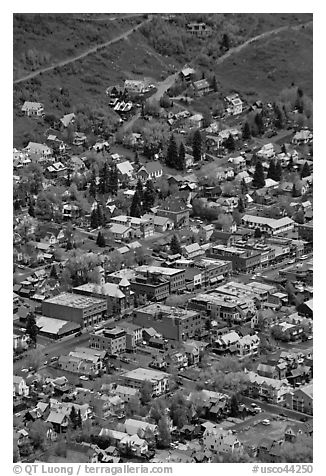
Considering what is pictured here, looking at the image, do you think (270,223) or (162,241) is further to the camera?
(270,223)

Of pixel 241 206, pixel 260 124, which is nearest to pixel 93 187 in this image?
pixel 241 206

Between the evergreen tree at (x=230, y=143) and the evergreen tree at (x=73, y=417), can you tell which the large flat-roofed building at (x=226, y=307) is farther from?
the evergreen tree at (x=230, y=143)

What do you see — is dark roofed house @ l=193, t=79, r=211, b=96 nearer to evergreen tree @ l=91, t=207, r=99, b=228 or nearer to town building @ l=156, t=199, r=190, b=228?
town building @ l=156, t=199, r=190, b=228

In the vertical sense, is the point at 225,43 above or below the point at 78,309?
above

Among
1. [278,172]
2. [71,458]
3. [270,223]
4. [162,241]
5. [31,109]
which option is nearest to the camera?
[71,458]

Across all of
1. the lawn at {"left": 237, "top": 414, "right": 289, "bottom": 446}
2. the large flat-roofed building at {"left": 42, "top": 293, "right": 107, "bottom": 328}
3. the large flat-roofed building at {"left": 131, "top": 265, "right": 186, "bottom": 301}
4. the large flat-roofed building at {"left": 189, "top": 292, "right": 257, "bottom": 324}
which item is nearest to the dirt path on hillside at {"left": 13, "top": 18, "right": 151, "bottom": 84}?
the large flat-roofed building at {"left": 131, "top": 265, "right": 186, "bottom": 301}

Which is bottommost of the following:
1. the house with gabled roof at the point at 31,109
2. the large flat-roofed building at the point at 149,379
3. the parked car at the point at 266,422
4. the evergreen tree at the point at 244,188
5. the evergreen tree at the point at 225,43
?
the parked car at the point at 266,422

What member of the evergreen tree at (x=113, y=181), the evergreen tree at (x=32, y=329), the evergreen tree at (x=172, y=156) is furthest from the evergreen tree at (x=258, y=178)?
the evergreen tree at (x=32, y=329)

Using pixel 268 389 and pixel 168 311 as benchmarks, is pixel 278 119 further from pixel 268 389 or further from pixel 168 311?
pixel 268 389
